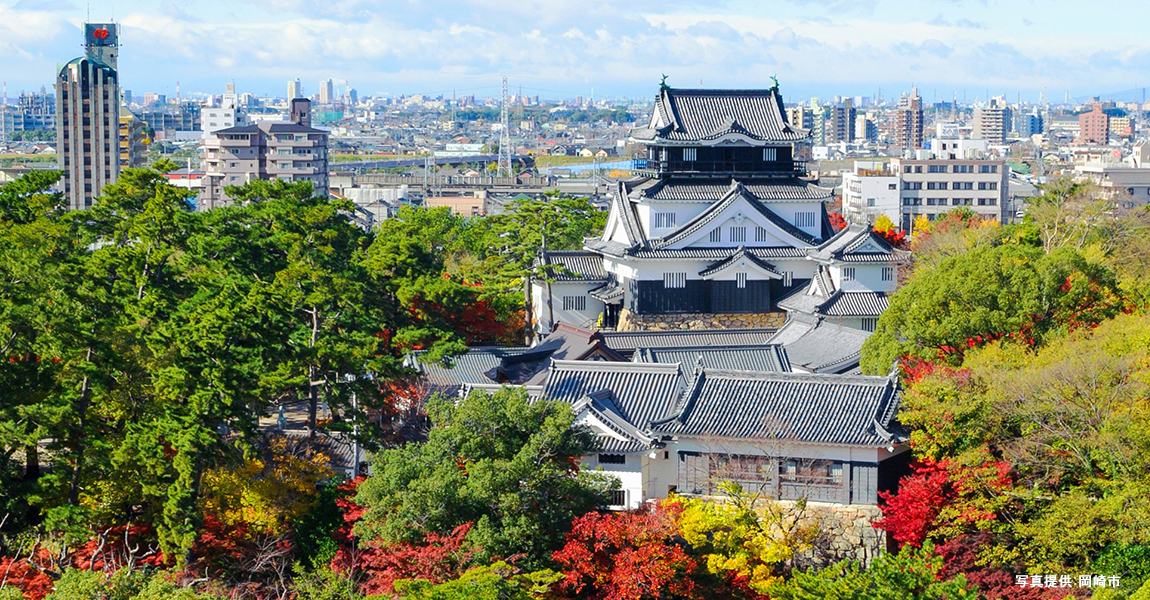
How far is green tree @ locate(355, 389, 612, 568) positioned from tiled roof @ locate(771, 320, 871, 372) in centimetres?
1067

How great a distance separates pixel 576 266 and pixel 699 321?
4.31 metres

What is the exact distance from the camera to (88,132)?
7962cm

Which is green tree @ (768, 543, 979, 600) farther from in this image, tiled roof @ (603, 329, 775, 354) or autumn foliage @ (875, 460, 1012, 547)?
tiled roof @ (603, 329, 775, 354)

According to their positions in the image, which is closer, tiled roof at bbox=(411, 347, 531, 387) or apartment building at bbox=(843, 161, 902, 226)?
tiled roof at bbox=(411, 347, 531, 387)

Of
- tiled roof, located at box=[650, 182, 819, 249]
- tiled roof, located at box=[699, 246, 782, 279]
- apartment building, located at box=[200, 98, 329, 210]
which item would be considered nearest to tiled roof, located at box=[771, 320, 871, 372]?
tiled roof, located at box=[699, 246, 782, 279]

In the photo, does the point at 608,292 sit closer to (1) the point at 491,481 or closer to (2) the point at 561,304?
(2) the point at 561,304

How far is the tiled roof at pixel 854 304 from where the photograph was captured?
117 feet

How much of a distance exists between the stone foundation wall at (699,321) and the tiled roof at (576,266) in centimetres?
219

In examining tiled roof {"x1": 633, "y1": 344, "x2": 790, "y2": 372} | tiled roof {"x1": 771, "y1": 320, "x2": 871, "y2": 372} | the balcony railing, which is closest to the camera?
tiled roof {"x1": 633, "y1": 344, "x2": 790, "y2": 372}

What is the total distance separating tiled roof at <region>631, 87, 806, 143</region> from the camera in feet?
127

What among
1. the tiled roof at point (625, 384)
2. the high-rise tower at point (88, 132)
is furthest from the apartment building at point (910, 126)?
the tiled roof at point (625, 384)

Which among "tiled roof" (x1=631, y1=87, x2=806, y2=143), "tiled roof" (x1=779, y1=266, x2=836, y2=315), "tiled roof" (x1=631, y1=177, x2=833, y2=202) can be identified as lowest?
"tiled roof" (x1=779, y1=266, x2=836, y2=315)

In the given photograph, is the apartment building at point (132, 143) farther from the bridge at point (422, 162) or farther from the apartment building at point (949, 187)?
the bridge at point (422, 162)

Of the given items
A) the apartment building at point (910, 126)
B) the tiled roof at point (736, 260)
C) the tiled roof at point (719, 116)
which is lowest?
the tiled roof at point (736, 260)
